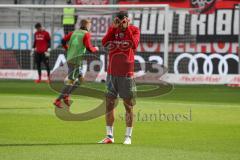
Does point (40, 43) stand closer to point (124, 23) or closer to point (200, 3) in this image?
point (200, 3)

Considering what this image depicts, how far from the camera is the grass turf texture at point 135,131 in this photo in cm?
1331

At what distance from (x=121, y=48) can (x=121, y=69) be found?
1.30ft

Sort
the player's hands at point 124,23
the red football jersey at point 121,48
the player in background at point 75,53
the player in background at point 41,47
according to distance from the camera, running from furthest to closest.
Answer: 1. the player in background at point 41,47
2. the player in background at point 75,53
3. the red football jersey at point 121,48
4. the player's hands at point 124,23

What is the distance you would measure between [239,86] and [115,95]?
17.1m

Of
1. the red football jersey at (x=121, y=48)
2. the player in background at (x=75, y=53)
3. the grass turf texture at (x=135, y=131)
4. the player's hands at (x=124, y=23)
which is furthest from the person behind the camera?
the player in background at (x=75, y=53)

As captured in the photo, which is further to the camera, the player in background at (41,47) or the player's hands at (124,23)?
the player in background at (41,47)

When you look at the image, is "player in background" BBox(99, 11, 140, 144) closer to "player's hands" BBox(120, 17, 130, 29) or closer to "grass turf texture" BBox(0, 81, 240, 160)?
"player's hands" BBox(120, 17, 130, 29)

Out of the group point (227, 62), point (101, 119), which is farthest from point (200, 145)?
point (227, 62)

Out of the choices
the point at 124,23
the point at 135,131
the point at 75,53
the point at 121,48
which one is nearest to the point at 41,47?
the point at 75,53

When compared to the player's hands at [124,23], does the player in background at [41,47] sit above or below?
below

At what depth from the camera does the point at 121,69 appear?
14812 millimetres

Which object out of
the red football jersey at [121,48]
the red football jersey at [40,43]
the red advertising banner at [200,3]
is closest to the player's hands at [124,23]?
the red football jersey at [121,48]

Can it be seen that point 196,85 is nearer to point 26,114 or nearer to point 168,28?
point 168,28

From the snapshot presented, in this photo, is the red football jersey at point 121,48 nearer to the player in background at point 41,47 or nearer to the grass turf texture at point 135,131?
the grass turf texture at point 135,131
